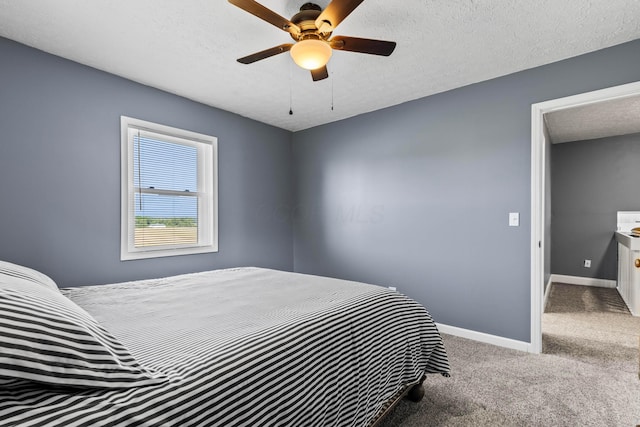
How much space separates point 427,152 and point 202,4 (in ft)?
7.96

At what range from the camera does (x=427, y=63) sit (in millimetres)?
2584

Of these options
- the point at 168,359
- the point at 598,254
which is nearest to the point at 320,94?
the point at 168,359

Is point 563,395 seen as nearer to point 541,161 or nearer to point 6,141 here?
point 541,161

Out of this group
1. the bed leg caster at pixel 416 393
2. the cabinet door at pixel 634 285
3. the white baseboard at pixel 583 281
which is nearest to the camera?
the bed leg caster at pixel 416 393

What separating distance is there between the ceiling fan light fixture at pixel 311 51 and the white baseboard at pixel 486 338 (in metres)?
2.75

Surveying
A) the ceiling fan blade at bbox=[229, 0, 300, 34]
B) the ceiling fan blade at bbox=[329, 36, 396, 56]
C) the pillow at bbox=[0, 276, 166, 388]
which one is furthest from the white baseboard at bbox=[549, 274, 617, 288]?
the pillow at bbox=[0, 276, 166, 388]

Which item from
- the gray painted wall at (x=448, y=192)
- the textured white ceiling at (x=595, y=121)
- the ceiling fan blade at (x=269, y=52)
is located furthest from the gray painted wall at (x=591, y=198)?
the ceiling fan blade at (x=269, y=52)

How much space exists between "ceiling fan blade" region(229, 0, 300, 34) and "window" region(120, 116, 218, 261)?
6.09ft

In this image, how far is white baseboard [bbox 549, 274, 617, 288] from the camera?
16.3 feet

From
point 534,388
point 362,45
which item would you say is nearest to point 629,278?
point 534,388

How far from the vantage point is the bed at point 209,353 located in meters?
0.72

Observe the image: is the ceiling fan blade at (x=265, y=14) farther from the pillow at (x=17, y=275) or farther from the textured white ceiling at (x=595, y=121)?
the textured white ceiling at (x=595, y=121)

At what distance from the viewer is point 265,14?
→ 1640mm

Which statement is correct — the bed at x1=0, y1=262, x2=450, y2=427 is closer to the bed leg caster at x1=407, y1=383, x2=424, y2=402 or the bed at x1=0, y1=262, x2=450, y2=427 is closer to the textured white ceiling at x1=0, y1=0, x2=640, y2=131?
the bed leg caster at x1=407, y1=383, x2=424, y2=402
